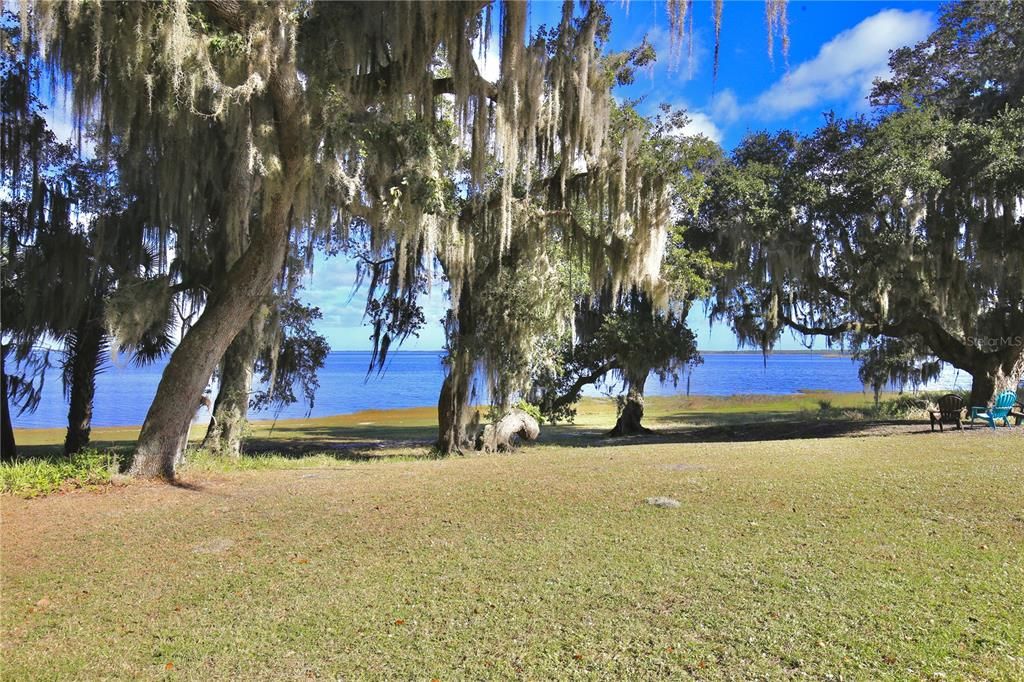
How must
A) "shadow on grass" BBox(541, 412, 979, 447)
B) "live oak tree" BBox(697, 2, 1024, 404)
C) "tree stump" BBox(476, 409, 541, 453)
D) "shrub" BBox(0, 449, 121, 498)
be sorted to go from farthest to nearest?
"shadow on grass" BBox(541, 412, 979, 447) < "live oak tree" BBox(697, 2, 1024, 404) < "tree stump" BBox(476, 409, 541, 453) < "shrub" BBox(0, 449, 121, 498)

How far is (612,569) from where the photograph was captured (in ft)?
15.6

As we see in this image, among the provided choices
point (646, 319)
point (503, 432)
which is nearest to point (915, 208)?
point (646, 319)

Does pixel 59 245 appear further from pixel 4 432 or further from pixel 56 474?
pixel 56 474

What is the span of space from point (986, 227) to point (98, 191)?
17.7m

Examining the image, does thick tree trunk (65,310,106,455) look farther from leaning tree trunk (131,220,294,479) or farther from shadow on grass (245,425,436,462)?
leaning tree trunk (131,220,294,479)

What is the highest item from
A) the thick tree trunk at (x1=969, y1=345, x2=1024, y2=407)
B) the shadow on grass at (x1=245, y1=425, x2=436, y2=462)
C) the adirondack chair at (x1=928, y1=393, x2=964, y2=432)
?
the thick tree trunk at (x1=969, y1=345, x2=1024, y2=407)

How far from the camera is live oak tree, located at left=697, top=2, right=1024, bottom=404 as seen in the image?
14.4 metres

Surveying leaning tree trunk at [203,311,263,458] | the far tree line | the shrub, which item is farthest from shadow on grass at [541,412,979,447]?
the shrub

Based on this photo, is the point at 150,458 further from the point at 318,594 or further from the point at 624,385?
the point at 624,385

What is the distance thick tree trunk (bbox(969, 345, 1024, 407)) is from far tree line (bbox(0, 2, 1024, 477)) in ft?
0.21

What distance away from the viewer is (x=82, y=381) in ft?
42.0

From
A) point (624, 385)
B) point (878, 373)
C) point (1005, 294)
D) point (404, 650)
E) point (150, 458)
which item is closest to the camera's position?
point (404, 650)

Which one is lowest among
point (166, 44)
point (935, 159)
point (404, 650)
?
point (404, 650)

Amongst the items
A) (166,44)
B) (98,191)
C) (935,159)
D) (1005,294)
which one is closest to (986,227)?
(935,159)
